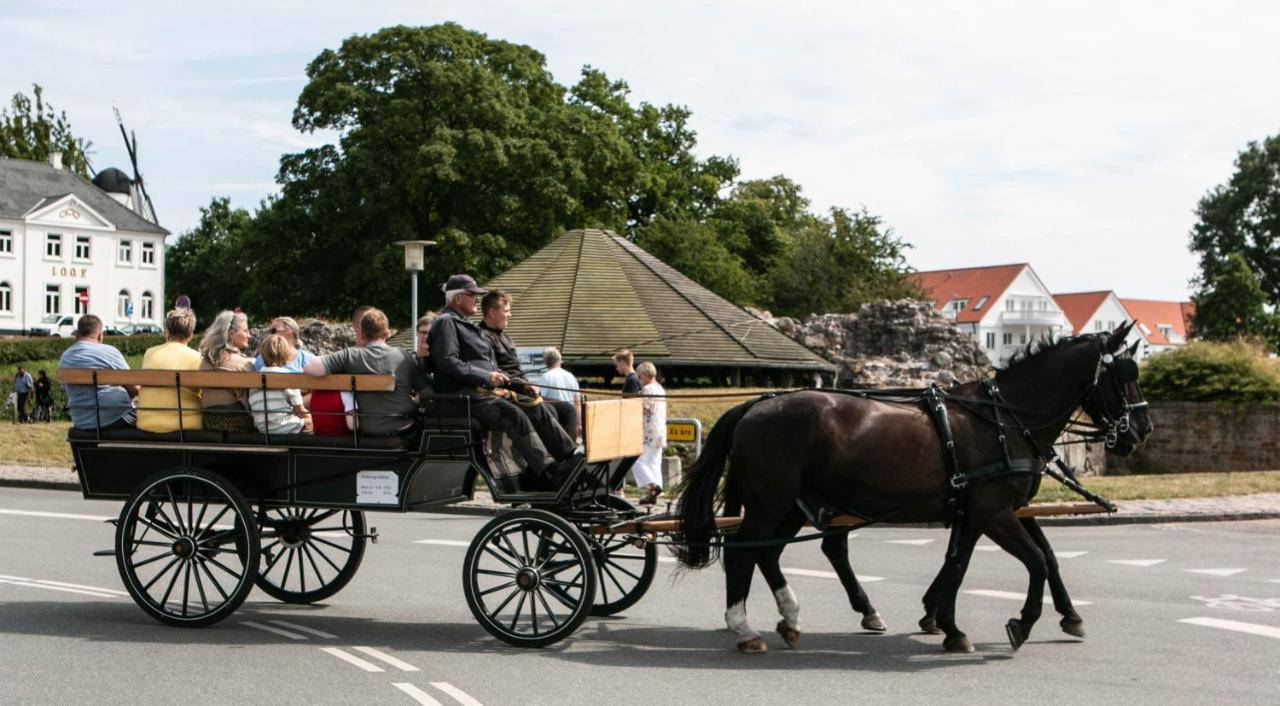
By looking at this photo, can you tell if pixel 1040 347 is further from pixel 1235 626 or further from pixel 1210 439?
pixel 1210 439

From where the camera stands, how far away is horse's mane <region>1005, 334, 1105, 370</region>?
8883 mm

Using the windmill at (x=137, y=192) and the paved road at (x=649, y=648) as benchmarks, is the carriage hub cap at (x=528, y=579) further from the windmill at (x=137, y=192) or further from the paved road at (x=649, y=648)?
the windmill at (x=137, y=192)

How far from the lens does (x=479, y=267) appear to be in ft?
154

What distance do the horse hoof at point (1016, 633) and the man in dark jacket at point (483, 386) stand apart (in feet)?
9.46

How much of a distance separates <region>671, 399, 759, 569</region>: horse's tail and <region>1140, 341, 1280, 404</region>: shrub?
92.7 ft

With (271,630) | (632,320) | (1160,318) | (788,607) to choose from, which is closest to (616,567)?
(788,607)

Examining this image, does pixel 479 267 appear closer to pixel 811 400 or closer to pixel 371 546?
pixel 371 546

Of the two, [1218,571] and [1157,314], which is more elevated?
[1157,314]

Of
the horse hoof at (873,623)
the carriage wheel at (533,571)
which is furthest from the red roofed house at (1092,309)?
the carriage wheel at (533,571)

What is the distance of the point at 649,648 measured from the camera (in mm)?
8500

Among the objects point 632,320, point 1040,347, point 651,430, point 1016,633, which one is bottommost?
point 1016,633

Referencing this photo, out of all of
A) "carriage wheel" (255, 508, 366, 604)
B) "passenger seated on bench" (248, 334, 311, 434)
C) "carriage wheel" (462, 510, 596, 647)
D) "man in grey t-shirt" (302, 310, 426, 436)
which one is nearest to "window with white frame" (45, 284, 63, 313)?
"carriage wheel" (255, 508, 366, 604)

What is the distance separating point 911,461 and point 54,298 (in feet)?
275

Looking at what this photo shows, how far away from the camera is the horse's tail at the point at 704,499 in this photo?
8648 mm
